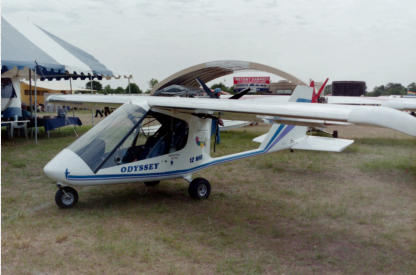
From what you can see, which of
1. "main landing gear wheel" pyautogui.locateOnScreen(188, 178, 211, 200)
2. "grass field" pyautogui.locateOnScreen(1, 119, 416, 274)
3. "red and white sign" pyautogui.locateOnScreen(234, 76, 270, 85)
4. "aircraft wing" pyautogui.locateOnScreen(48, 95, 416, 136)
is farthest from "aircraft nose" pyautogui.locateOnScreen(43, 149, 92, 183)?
"red and white sign" pyautogui.locateOnScreen(234, 76, 270, 85)

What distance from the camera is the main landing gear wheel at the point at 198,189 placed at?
6.53 m

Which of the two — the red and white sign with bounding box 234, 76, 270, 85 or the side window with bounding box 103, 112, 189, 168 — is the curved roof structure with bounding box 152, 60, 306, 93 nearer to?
the side window with bounding box 103, 112, 189, 168

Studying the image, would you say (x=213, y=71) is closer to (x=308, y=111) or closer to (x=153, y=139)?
(x=153, y=139)

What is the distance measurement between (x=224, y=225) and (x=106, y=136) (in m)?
2.32

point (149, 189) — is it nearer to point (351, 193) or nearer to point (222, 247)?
point (222, 247)

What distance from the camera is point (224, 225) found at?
5371 millimetres

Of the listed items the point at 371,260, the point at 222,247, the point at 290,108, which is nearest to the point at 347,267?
the point at 371,260

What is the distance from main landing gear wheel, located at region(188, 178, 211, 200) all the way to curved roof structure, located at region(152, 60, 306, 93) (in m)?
13.9

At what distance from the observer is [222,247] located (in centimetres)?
461

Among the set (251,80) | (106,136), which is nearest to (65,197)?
(106,136)

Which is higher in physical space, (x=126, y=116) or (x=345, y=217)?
(x=126, y=116)

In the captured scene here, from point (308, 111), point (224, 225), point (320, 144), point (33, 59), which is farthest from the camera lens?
point (33, 59)

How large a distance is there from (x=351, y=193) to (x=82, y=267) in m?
5.37

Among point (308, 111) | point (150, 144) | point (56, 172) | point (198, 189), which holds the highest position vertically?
point (308, 111)
